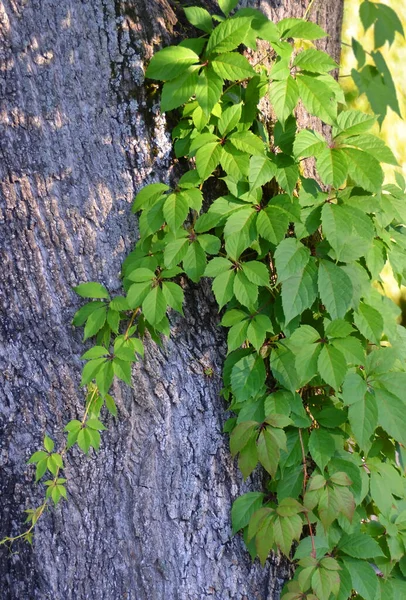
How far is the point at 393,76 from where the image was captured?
304 cm

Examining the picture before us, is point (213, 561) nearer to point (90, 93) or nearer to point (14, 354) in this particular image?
point (14, 354)

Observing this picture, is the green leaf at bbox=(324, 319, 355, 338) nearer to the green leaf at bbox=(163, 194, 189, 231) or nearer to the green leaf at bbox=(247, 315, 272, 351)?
the green leaf at bbox=(247, 315, 272, 351)

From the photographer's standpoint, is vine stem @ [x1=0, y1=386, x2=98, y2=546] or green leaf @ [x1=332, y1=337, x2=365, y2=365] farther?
vine stem @ [x1=0, y1=386, x2=98, y2=546]

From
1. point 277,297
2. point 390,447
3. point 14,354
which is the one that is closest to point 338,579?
point 390,447

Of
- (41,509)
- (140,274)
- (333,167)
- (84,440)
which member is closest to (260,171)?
(333,167)

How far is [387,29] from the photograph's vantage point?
1.04 meters

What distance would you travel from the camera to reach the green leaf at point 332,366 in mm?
1363

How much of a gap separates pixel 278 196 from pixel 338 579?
3.18 feet

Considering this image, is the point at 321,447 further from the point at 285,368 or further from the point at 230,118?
the point at 230,118

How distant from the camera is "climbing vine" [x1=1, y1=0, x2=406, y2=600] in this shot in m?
1.35

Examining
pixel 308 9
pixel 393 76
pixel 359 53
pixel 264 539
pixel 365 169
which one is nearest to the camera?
pixel 359 53

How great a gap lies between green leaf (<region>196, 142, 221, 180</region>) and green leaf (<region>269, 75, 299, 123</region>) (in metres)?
0.18

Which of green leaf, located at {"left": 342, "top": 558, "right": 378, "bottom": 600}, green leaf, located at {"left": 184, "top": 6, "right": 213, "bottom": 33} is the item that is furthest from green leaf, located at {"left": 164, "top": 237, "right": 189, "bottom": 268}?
green leaf, located at {"left": 342, "top": 558, "right": 378, "bottom": 600}

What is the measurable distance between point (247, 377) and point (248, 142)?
0.60 meters
